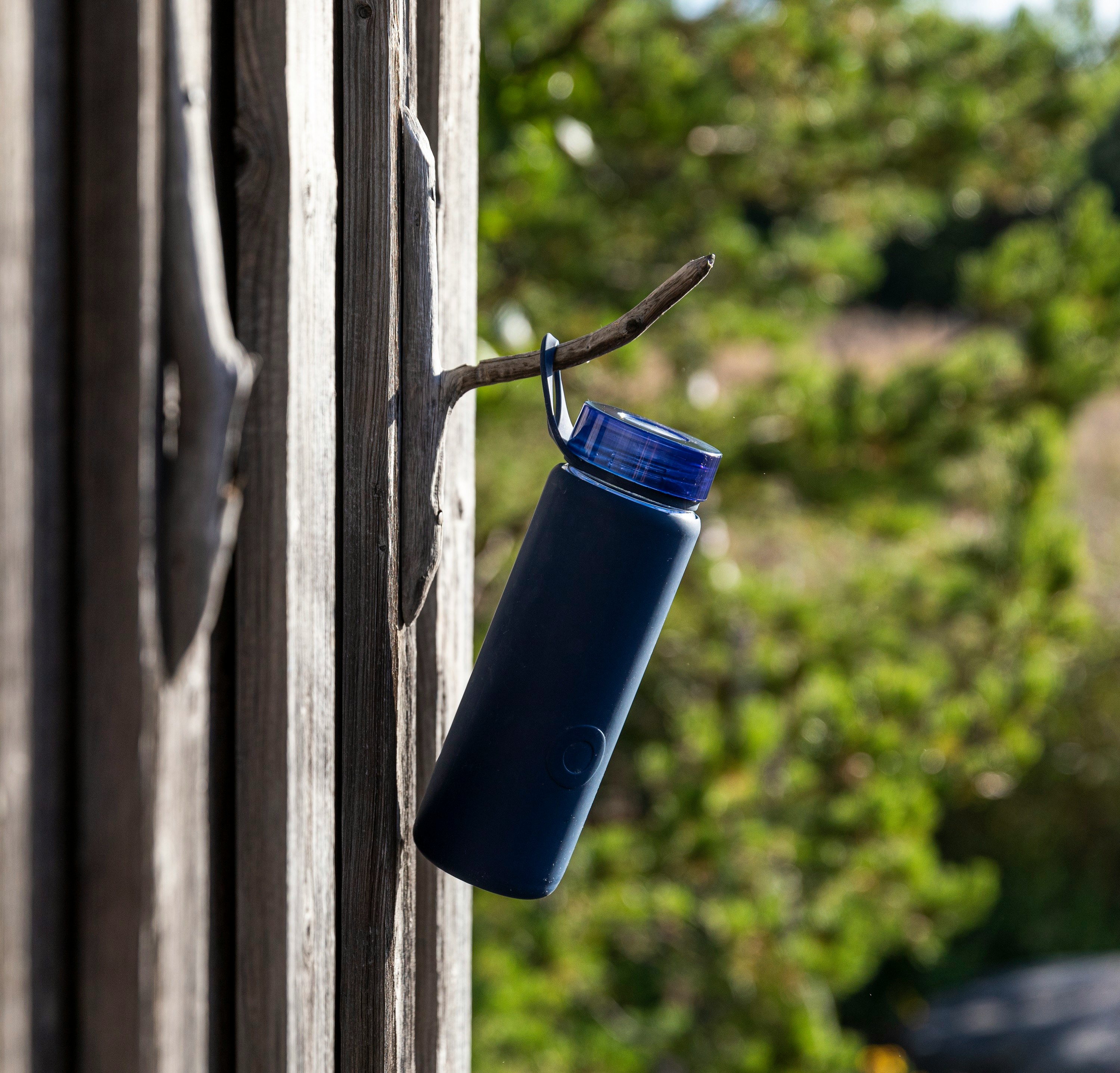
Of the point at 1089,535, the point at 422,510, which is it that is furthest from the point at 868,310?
the point at 422,510

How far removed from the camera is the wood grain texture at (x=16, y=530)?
41 cm

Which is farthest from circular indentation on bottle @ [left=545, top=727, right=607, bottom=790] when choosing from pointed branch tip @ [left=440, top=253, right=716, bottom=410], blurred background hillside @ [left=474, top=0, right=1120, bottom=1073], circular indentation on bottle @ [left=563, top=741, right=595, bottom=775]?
blurred background hillside @ [left=474, top=0, right=1120, bottom=1073]

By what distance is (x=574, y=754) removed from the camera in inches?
29.4

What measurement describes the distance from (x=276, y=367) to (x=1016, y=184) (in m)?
3.67

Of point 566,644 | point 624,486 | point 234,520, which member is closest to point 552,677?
point 566,644

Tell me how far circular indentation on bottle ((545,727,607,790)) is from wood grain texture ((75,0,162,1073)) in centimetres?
33

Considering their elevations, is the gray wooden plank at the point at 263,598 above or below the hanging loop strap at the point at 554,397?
below

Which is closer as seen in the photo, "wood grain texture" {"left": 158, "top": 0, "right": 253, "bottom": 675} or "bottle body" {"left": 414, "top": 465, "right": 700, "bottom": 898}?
"wood grain texture" {"left": 158, "top": 0, "right": 253, "bottom": 675}

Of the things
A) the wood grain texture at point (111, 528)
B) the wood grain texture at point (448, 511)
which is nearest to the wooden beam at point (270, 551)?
the wood grain texture at point (111, 528)

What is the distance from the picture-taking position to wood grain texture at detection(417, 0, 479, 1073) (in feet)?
2.85

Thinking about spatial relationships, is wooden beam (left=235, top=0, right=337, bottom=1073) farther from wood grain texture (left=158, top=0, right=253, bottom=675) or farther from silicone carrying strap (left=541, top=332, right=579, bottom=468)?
silicone carrying strap (left=541, top=332, right=579, bottom=468)

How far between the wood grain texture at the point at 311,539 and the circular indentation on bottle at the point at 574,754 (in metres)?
0.15

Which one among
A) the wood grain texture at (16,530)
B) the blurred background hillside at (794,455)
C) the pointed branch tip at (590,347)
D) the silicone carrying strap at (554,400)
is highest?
the blurred background hillside at (794,455)

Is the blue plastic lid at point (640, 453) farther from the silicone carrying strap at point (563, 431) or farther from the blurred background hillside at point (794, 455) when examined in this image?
the blurred background hillside at point (794, 455)
